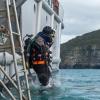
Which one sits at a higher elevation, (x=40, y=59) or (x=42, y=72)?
(x=40, y=59)

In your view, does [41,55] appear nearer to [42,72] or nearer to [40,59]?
[40,59]

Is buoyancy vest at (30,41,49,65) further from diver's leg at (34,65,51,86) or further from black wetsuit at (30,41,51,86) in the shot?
diver's leg at (34,65,51,86)

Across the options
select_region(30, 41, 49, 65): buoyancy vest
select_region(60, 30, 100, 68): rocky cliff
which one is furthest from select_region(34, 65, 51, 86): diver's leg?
select_region(60, 30, 100, 68): rocky cliff

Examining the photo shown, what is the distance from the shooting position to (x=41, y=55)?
10.6 meters

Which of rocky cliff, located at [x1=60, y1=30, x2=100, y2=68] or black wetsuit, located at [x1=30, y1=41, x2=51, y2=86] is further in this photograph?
→ rocky cliff, located at [x1=60, y1=30, x2=100, y2=68]

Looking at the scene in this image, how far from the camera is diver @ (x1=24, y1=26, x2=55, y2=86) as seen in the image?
10266 millimetres

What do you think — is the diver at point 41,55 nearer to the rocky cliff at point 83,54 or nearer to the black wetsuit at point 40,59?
the black wetsuit at point 40,59

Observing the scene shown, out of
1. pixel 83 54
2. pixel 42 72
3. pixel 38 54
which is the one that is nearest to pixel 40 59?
pixel 38 54

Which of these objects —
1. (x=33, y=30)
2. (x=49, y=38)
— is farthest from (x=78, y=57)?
(x=49, y=38)

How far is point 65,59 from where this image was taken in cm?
12656

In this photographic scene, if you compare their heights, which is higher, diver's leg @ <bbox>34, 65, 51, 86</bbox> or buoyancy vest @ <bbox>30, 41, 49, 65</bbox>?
buoyancy vest @ <bbox>30, 41, 49, 65</bbox>

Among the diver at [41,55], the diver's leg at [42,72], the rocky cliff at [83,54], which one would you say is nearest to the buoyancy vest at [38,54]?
the diver at [41,55]

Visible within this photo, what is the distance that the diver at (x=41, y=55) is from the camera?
1027cm

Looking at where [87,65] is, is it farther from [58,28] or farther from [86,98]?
[86,98]
